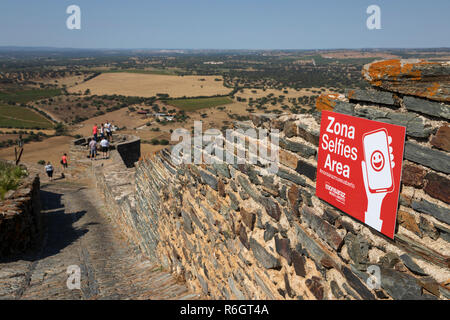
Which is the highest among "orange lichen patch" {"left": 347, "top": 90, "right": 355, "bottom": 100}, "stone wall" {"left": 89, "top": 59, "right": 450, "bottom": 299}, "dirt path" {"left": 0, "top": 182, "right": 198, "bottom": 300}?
"orange lichen patch" {"left": 347, "top": 90, "right": 355, "bottom": 100}

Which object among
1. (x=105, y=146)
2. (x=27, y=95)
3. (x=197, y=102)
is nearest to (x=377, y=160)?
(x=105, y=146)

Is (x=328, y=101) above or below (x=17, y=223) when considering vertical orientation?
above

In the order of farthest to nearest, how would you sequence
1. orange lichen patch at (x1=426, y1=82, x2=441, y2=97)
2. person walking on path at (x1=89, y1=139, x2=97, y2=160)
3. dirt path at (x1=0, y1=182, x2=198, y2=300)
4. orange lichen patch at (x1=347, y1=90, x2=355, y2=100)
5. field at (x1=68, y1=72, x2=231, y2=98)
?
field at (x1=68, y1=72, x2=231, y2=98) < person walking on path at (x1=89, y1=139, x2=97, y2=160) < dirt path at (x1=0, y1=182, x2=198, y2=300) < orange lichen patch at (x1=347, y1=90, x2=355, y2=100) < orange lichen patch at (x1=426, y1=82, x2=441, y2=97)

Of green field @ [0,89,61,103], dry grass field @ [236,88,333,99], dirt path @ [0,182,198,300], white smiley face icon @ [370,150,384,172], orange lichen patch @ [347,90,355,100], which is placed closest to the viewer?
white smiley face icon @ [370,150,384,172]

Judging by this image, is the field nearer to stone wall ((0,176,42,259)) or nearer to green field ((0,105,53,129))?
green field ((0,105,53,129))

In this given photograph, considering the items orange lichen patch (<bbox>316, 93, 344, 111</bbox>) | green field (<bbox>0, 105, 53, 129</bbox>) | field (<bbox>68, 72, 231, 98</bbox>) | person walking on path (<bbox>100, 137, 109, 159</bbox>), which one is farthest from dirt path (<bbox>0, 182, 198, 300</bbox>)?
field (<bbox>68, 72, 231, 98</bbox>)

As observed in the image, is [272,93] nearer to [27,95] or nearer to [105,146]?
[105,146]
